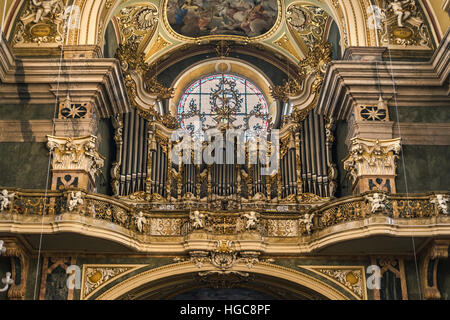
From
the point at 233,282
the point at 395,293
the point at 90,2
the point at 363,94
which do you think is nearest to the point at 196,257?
the point at 233,282

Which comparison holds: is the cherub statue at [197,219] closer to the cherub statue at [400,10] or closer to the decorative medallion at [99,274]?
the decorative medallion at [99,274]

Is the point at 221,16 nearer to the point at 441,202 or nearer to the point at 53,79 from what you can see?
the point at 53,79

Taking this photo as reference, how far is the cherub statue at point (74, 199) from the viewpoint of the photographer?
619 inches

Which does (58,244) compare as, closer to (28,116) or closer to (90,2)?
(28,116)

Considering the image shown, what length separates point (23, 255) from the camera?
16.3 m

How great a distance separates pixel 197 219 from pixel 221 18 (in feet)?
26.1

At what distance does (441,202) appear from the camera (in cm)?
1580

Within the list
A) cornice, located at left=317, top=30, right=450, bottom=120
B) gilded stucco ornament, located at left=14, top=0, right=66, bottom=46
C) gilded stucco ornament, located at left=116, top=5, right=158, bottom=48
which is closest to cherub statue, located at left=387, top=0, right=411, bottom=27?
cornice, located at left=317, top=30, right=450, bottom=120

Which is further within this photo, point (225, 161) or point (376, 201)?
point (225, 161)

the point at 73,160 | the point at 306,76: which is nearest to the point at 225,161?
the point at 306,76

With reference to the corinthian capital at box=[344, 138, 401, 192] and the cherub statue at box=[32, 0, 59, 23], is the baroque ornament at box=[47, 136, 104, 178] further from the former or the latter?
the corinthian capital at box=[344, 138, 401, 192]

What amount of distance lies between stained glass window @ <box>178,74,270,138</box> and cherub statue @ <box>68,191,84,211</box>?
586 centimetres

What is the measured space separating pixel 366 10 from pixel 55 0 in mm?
8006

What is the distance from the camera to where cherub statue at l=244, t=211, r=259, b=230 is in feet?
55.3
